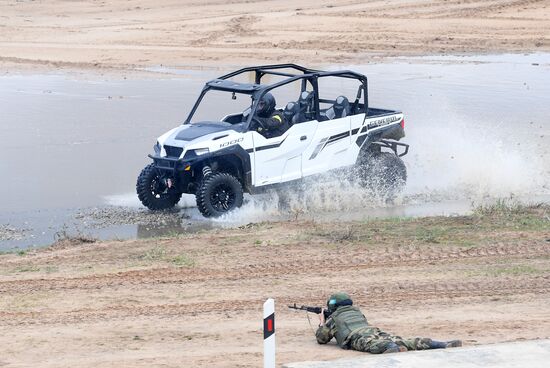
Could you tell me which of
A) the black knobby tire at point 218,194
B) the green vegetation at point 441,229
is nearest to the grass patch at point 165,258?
the green vegetation at point 441,229

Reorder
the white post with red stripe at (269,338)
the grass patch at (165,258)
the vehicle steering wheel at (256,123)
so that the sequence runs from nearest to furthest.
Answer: the white post with red stripe at (269,338) → the grass patch at (165,258) → the vehicle steering wheel at (256,123)

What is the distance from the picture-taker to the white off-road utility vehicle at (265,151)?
16719 millimetres

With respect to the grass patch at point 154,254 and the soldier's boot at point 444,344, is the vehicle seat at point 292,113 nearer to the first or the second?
the grass patch at point 154,254

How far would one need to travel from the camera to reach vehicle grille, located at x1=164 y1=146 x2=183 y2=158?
16.7 metres

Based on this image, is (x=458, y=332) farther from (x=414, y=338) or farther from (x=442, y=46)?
(x=442, y=46)

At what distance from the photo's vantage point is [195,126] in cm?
1725

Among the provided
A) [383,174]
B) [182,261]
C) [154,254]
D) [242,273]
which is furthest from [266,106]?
[242,273]

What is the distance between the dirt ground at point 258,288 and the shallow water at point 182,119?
6.56 feet

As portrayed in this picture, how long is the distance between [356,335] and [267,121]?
7.82 meters

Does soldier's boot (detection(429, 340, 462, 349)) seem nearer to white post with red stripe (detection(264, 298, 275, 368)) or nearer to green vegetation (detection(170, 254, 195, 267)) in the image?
white post with red stripe (detection(264, 298, 275, 368))

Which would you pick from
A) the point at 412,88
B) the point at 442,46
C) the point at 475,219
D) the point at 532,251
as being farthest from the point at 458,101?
the point at 532,251

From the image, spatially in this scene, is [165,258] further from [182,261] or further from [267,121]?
[267,121]

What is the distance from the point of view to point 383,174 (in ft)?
60.2

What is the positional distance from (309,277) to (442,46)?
80.5ft
